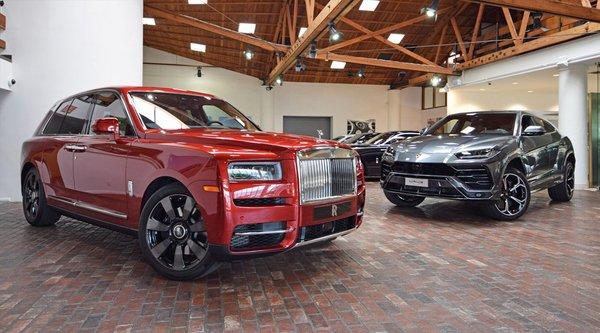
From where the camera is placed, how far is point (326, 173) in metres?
3.27

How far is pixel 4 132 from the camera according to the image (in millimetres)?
6969

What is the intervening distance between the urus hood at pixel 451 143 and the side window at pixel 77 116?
395 cm

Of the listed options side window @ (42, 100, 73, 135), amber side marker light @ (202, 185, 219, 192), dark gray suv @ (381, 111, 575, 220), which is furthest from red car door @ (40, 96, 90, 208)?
dark gray suv @ (381, 111, 575, 220)

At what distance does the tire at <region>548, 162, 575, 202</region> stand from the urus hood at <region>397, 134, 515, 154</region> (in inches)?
104

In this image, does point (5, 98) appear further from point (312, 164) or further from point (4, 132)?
point (312, 164)

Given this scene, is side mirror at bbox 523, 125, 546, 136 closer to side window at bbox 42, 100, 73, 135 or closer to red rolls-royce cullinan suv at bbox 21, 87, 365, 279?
red rolls-royce cullinan suv at bbox 21, 87, 365, 279

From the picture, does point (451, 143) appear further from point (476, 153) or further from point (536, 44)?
point (536, 44)

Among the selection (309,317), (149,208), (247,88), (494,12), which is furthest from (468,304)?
(247,88)

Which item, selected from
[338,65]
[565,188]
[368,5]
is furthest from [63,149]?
[338,65]

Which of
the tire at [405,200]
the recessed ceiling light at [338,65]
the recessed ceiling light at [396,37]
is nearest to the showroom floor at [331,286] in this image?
the tire at [405,200]

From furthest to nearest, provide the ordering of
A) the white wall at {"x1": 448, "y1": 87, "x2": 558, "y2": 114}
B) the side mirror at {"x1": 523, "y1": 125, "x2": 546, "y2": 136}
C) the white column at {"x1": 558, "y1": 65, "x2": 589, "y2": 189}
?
the white wall at {"x1": 448, "y1": 87, "x2": 558, "y2": 114}
the white column at {"x1": 558, "y1": 65, "x2": 589, "y2": 189}
the side mirror at {"x1": 523, "y1": 125, "x2": 546, "y2": 136}

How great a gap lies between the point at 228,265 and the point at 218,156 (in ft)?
4.16

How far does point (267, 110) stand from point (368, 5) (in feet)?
28.0

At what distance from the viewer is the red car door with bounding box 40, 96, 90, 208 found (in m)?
4.23
